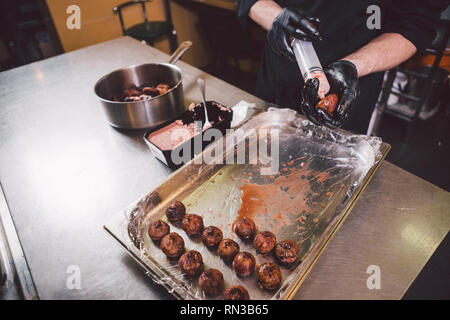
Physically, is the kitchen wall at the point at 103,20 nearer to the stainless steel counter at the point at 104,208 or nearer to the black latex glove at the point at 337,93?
the stainless steel counter at the point at 104,208

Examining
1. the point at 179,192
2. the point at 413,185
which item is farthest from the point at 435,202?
the point at 179,192

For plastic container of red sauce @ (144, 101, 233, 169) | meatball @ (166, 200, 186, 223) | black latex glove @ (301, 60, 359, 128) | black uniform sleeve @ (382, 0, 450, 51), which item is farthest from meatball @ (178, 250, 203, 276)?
black uniform sleeve @ (382, 0, 450, 51)

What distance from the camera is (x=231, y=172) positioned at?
1597mm

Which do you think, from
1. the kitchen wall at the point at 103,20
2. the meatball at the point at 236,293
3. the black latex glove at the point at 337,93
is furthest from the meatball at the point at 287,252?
the kitchen wall at the point at 103,20

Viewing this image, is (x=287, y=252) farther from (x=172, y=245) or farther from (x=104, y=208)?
(x=104, y=208)

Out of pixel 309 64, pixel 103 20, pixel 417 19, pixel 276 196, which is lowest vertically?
pixel 276 196

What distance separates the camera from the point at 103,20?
4.58m

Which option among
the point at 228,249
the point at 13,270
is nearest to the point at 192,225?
the point at 228,249

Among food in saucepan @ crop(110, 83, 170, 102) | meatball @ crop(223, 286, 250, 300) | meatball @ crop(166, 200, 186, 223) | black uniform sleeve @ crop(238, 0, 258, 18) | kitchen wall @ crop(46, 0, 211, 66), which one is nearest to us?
meatball @ crop(223, 286, 250, 300)

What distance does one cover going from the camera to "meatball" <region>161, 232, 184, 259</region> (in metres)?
1.18

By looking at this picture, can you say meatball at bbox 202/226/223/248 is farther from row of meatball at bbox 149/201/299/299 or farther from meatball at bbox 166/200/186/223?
meatball at bbox 166/200/186/223

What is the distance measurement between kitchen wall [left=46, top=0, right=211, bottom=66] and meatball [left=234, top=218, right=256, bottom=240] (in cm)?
445

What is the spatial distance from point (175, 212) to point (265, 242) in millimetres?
440

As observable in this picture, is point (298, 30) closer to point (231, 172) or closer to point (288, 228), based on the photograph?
point (231, 172)
